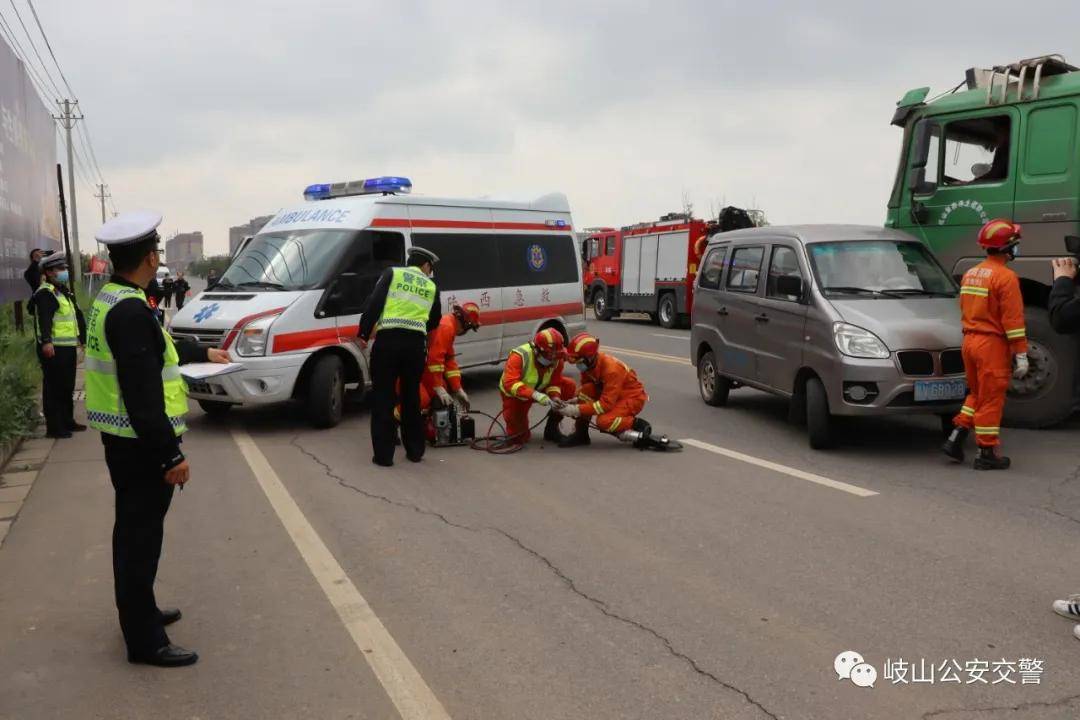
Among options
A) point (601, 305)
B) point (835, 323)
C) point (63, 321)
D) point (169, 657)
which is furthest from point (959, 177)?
point (601, 305)

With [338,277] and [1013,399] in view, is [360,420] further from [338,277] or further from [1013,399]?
[1013,399]

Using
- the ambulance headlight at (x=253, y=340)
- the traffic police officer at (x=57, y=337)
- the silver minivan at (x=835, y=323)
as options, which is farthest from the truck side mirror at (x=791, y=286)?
the traffic police officer at (x=57, y=337)

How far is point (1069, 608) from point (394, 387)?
509 cm

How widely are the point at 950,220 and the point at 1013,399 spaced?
6.13 ft

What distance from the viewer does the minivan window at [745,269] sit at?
30.3 feet

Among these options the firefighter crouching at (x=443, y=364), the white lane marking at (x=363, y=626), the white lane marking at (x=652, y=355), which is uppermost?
the firefighter crouching at (x=443, y=364)

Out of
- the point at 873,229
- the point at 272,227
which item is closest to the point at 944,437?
the point at 873,229

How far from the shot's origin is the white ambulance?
886cm

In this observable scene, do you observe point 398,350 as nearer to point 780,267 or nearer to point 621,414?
point 621,414

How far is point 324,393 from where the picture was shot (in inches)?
358

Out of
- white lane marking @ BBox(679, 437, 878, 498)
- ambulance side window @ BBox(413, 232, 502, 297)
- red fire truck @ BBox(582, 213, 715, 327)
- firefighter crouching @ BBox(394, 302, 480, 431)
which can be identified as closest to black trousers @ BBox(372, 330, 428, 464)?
firefighter crouching @ BBox(394, 302, 480, 431)

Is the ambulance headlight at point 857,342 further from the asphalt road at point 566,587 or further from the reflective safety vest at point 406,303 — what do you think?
the reflective safety vest at point 406,303

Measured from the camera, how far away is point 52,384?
8.84 meters

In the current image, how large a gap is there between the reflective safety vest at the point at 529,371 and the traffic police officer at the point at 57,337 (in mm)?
4067
